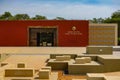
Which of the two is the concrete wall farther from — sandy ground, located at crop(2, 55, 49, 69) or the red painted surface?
sandy ground, located at crop(2, 55, 49, 69)

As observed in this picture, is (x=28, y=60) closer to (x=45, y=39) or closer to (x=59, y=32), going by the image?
(x=59, y=32)

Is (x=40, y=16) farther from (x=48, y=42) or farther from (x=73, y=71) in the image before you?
(x=73, y=71)

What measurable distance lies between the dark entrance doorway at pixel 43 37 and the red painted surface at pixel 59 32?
0.89 m

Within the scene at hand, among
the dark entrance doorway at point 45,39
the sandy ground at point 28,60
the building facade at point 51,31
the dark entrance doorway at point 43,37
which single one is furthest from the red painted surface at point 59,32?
the sandy ground at point 28,60

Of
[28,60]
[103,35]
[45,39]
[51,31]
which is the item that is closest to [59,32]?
[51,31]

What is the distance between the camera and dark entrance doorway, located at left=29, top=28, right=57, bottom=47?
39375mm

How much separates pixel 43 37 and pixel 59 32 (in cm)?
268

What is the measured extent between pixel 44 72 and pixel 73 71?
4019mm

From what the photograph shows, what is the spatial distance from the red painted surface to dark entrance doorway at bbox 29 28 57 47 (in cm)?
89

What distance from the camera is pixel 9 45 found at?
38719 millimetres

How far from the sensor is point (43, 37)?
133 feet

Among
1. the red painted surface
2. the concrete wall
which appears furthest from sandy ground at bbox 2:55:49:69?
the concrete wall

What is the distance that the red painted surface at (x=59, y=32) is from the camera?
126ft

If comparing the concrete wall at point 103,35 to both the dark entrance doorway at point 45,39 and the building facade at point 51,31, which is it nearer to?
the building facade at point 51,31
